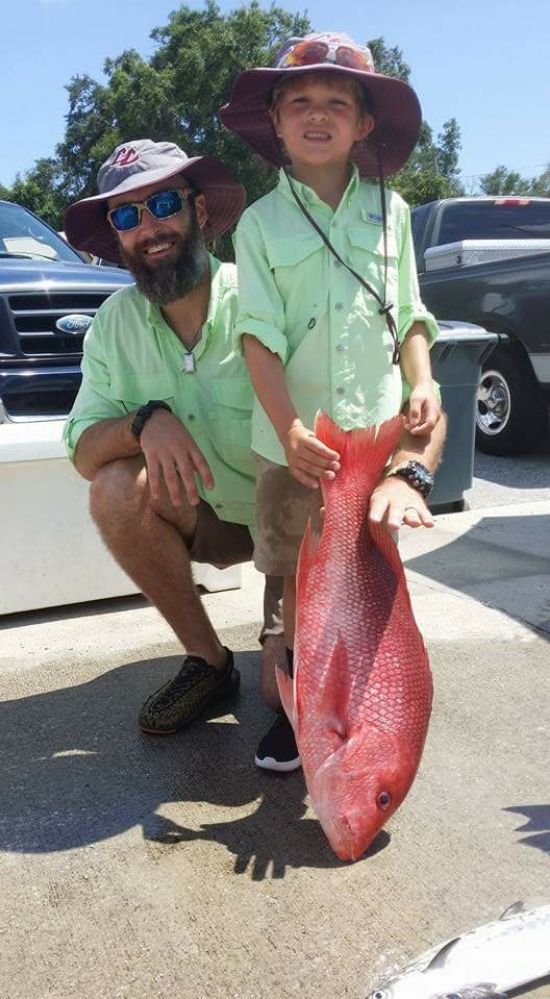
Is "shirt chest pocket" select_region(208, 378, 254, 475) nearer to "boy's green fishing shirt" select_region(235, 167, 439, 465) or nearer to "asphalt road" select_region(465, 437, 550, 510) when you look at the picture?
"boy's green fishing shirt" select_region(235, 167, 439, 465)

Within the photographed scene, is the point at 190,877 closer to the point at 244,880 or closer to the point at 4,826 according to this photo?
Answer: the point at 244,880

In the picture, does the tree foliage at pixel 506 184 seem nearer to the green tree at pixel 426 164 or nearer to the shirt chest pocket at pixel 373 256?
the green tree at pixel 426 164

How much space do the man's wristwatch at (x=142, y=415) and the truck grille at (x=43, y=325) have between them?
5.08 feet

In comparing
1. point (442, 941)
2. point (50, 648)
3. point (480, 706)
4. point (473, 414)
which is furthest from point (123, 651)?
point (473, 414)

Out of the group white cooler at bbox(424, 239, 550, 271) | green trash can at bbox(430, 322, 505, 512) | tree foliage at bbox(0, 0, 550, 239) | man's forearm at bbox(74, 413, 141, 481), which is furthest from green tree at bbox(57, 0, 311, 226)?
man's forearm at bbox(74, 413, 141, 481)

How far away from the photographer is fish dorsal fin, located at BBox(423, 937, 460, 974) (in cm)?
174

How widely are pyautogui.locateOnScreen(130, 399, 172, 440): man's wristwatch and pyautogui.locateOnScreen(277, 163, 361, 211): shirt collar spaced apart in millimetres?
694

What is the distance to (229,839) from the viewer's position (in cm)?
237

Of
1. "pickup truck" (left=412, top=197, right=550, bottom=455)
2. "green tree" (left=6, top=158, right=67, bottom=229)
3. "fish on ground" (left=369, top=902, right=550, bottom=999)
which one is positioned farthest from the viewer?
"green tree" (left=6, top=158, right=67, bottom=229)

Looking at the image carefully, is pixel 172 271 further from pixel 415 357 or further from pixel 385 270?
pixel 415 357

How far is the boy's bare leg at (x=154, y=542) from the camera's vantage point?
2.87 m

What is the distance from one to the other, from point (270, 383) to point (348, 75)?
843 millimetres

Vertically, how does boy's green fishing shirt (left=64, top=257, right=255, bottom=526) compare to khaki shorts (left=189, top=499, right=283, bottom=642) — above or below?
above

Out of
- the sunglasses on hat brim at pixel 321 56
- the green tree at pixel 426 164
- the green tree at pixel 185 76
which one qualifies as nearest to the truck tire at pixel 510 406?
the sunglasses on hat brim at pixel 321 56
